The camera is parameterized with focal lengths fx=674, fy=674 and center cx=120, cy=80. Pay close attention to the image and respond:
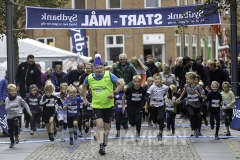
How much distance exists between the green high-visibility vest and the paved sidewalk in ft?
3.09

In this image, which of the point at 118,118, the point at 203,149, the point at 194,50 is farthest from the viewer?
the point at 194,50

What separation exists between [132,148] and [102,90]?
4.72 feet

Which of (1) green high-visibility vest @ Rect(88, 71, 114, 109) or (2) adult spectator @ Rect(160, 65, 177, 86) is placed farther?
(2) adult spectator @ Rect(160, 65, 177, 86)

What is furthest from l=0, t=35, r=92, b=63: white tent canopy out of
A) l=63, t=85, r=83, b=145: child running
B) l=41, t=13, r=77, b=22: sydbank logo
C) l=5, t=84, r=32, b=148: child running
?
l=5, t=84, r=32, b=148: child running

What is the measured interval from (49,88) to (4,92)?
14.6ft

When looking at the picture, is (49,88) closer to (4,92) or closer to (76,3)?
(4,92)

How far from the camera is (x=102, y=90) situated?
1338cm

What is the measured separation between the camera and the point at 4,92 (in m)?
20.4

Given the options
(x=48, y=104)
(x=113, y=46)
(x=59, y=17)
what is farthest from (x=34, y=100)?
(x=113, y=46)

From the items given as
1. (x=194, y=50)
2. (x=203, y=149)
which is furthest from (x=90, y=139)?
(x=194, y=50)

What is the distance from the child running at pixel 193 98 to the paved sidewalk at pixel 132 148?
40 centimetres

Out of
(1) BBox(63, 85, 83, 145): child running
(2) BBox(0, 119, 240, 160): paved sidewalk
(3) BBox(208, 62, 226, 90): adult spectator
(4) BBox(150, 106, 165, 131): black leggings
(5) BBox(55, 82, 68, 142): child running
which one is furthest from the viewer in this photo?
(3) BBox(208, 62, 226, 90): adult spectator

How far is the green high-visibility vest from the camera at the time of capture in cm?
1338

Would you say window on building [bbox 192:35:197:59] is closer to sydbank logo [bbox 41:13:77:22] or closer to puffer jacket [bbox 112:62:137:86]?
sydbank logo [bbox 41:13:77:22]
